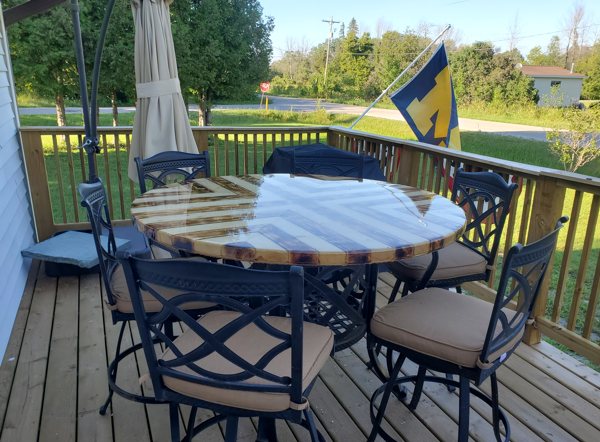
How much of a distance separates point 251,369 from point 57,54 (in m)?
8.57

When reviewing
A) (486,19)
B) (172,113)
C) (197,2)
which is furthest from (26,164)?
(486,19)

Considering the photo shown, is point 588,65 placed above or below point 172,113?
above

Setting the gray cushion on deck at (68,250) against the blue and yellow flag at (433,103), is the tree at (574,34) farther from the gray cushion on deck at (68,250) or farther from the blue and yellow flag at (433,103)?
the gray cushion on deck at (68,250)

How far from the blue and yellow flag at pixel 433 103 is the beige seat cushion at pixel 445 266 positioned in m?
2.18

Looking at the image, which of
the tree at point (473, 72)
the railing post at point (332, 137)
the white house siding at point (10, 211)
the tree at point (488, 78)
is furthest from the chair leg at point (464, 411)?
the tree at point (473, 72)

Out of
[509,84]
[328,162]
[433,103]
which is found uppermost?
[509,84]

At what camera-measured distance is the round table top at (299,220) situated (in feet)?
4.78

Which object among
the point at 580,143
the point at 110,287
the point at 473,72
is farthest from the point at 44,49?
the point at 473,72

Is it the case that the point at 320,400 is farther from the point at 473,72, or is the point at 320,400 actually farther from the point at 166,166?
the point at 473,72

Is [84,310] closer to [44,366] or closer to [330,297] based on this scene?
[44,366]

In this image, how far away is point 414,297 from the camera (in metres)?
1.85

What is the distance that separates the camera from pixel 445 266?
7.22ft

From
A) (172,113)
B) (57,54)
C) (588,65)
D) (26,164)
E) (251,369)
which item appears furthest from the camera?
(588,65)

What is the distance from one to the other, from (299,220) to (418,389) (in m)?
0.95
